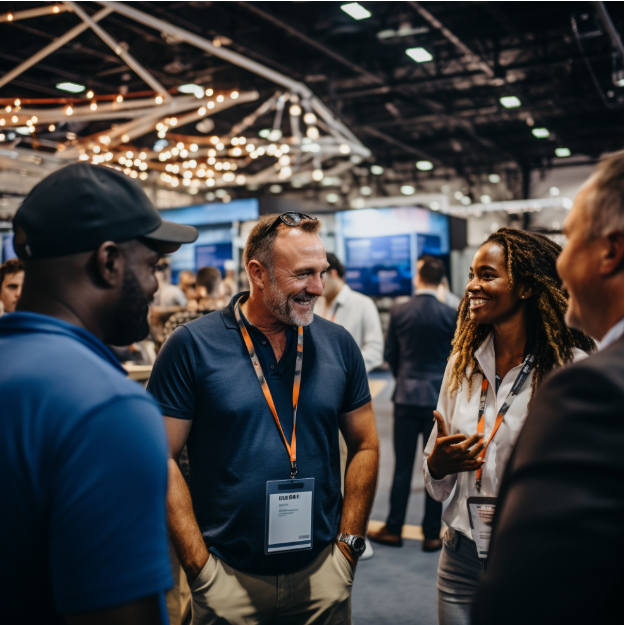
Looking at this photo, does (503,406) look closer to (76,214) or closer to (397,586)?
(76,214)

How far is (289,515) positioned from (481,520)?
1.83 feet

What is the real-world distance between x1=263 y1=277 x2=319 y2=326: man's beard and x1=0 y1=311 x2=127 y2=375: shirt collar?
98 centimetres

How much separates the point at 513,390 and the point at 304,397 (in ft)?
2.12

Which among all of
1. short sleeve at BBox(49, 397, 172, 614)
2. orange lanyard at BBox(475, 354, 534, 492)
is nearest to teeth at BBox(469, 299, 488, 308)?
orange lanyard at BBox(475, 354, 534, 492)

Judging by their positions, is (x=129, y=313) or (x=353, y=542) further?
(x=353, y=542)

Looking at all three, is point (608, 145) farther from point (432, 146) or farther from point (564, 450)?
point (564, 450)

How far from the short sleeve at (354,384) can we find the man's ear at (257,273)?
0.37 m

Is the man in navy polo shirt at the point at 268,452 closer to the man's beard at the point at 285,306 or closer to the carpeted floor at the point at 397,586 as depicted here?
the man's beard at the point at 285,306

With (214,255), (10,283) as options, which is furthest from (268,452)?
(214,255)

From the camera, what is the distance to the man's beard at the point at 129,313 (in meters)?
0.98

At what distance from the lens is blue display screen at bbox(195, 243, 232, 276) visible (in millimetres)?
12492

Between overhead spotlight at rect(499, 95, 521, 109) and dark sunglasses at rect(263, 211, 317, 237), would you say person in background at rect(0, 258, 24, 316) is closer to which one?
dark sunglasses at rect(263, 211, 317, 237)

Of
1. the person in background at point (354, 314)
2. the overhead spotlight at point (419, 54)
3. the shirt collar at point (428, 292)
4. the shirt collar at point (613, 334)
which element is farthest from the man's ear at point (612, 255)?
the overhead spotlight at point (419, 54)

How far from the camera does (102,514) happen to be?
2.48 feet
